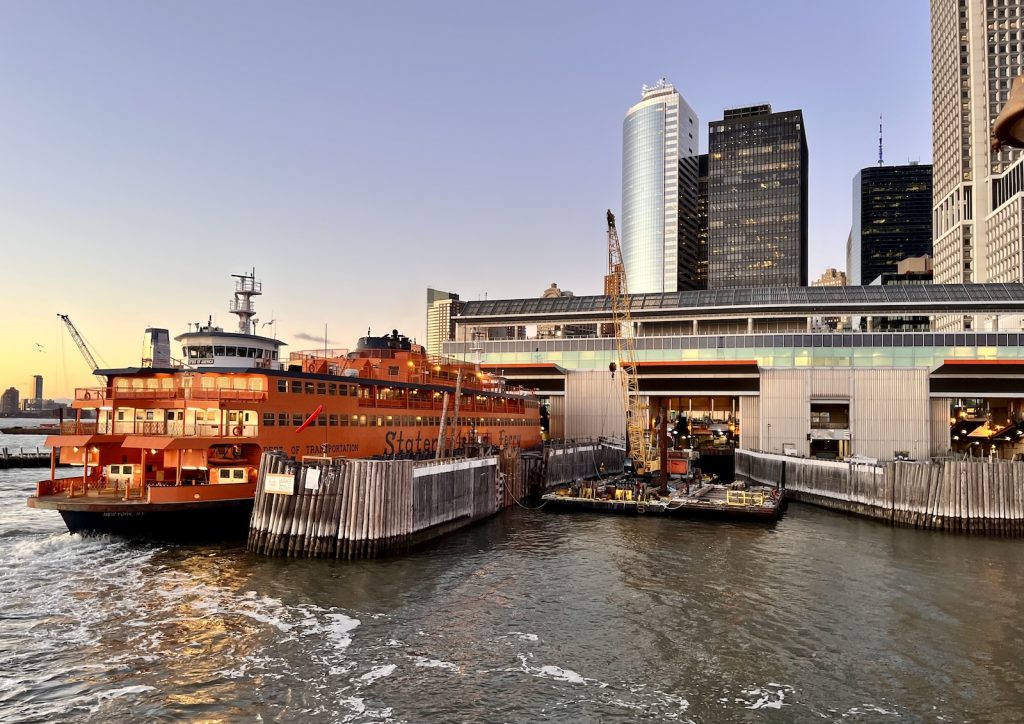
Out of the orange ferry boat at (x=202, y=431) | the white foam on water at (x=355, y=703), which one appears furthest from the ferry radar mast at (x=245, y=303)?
the white foam on water at (x=355, y=703)

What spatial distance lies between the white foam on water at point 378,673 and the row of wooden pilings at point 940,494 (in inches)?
1698

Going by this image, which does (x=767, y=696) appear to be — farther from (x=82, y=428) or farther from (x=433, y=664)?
(x=82, y=428)

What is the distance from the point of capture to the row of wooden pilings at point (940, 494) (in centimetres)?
4741

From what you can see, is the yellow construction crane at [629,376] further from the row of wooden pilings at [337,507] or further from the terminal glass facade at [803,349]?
the row of wooden pilings at [337,507]

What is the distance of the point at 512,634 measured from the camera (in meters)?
26.9

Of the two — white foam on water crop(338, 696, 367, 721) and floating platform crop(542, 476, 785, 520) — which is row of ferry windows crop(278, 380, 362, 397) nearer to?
floating platform crop(542, 476, 785, 520)

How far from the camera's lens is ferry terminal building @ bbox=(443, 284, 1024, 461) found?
3189 inches

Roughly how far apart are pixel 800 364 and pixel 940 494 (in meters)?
38.0

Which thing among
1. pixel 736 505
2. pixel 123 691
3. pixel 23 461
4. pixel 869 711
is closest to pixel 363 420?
pixel 736 505

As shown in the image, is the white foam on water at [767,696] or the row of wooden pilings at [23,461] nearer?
the white foam on water at [767,696]

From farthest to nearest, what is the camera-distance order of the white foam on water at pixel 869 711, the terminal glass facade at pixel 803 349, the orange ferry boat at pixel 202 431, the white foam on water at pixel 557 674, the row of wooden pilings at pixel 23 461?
1. the row of wooden pilings at pixel 23 461
2. the terminal glass facade at pixel 803 349
3. the orange ferry boat at pixel 202 431
4. the white foam on water at pixel 557 674
5. the white foam on water at pixel 869 711


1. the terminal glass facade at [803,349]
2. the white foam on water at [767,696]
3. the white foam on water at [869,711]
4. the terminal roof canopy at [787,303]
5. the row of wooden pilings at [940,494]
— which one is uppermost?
the terminal roof canopy at [787,303]

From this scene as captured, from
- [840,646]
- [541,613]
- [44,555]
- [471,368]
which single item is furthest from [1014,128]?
[471,368]

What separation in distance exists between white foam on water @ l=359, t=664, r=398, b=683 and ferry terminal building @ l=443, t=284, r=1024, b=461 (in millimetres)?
69585
